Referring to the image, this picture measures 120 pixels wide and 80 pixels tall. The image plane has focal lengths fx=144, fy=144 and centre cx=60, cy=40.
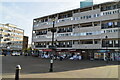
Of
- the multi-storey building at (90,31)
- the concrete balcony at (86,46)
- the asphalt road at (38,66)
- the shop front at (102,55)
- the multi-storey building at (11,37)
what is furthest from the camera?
the multi-storey building at (11,37)

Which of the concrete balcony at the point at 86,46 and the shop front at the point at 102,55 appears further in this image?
the concrete balcony at the point at 86,46

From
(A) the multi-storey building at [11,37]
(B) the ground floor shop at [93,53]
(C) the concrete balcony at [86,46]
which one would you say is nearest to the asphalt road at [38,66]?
(B) the ground floor shop at [93,53]

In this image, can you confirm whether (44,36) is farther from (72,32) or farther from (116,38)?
(116,38)

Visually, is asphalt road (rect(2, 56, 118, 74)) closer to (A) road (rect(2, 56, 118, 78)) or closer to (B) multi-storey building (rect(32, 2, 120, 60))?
(A) road (rect(2, 56, 118, 78))

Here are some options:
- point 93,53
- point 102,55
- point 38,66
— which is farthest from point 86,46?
point 38,66

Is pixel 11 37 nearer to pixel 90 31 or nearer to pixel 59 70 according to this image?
pixel 90 31

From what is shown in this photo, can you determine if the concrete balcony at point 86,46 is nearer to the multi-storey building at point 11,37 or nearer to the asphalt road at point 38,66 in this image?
the asphalt road at point 38,66

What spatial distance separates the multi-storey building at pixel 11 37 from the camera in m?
79.7

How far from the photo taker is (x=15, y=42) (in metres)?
88.2

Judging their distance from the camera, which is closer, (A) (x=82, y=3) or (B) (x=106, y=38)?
(B) (x=106, y=38)

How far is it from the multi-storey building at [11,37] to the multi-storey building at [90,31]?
33348 millimetres

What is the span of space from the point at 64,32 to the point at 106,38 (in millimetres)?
15999

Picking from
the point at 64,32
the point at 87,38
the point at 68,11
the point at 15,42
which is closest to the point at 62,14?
the point at 68,11

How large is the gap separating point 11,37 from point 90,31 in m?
56.6
